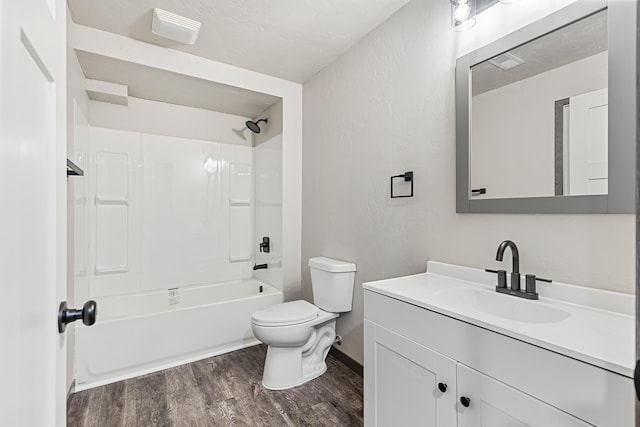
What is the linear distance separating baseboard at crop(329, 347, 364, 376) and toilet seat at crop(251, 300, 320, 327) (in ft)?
1.43

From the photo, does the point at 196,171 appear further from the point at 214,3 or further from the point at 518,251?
the point at 518,251

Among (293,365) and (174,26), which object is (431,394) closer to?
(293,365)

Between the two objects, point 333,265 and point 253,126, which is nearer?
point 333,265

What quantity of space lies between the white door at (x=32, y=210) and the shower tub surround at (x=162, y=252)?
1731 mm

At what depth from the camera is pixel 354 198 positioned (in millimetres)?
2328

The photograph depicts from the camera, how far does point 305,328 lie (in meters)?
2.12

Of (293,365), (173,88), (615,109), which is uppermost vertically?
(173,88)

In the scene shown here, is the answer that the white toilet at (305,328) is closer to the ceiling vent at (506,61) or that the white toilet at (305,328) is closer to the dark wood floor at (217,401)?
the dark wood floor at (217,401)

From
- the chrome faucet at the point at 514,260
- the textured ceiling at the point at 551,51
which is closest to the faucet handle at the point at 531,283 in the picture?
the chrome faucet at the point at 514,260

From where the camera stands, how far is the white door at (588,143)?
113 centimetres

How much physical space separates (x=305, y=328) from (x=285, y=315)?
0.16 metres

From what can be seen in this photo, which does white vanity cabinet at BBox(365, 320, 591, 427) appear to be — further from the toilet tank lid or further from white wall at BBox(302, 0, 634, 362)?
the toilet tank lid

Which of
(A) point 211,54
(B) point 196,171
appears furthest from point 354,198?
(B) point 196,171

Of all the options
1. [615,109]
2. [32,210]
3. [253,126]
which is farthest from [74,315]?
[253,126]
